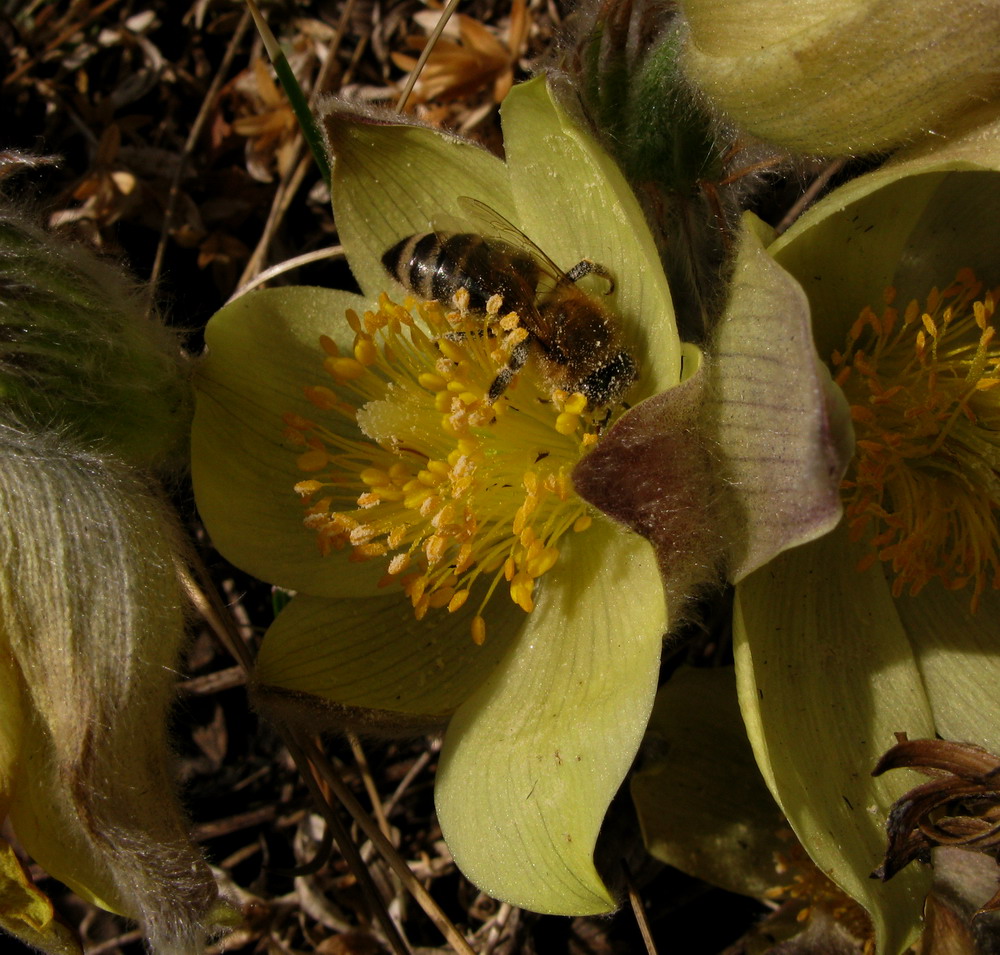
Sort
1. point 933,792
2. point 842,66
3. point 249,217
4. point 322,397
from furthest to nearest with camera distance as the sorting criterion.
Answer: point 249,217, point 322,397, point 933,792, point 842,66

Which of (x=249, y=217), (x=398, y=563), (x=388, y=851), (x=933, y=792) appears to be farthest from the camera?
(x=249, y=217)

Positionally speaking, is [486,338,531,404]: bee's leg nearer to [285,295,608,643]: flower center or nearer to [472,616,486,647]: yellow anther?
[285,295,608,643]: flower center

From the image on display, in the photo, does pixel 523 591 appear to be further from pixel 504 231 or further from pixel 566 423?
pixel 504 231

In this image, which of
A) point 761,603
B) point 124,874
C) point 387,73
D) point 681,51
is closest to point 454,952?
point 124,874

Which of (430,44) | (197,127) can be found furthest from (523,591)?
(197,127)

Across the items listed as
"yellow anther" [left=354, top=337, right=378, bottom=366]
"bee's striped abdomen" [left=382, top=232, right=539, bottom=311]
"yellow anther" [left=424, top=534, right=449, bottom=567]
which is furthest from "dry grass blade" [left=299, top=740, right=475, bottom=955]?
"bee's striped abdomen" [left=382, top=232, right=539, bottom=311]

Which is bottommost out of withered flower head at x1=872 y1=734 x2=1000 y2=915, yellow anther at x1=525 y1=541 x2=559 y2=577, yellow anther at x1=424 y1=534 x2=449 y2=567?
withered flower head at x1=872 y1=734 x2=1000 y2=915

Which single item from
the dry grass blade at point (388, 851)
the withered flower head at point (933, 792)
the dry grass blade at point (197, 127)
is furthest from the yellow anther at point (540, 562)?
the dry grass blade at point (197, 127)
